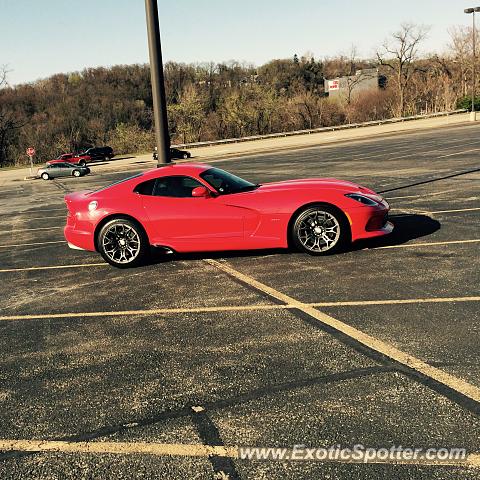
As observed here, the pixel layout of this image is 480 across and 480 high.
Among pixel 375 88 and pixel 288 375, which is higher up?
pixel 375 88

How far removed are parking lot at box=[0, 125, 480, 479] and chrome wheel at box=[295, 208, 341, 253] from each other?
29cm

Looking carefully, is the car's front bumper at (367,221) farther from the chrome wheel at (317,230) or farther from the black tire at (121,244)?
the black tire at (121,244)

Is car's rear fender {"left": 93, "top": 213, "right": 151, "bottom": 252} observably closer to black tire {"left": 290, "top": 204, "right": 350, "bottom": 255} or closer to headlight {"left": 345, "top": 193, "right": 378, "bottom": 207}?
black tire {"left": 290, "top": 204, "right": 350, "bottom": 255}

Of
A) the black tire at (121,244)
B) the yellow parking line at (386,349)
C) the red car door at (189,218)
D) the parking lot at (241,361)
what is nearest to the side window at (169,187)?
the red car door at (189,218)

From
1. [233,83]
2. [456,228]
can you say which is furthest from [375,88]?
[456,228]

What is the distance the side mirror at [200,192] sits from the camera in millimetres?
7391

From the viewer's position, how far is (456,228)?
8.38 metres

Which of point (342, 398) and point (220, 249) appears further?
point (220, 249)

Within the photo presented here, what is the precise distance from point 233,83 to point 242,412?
329ft

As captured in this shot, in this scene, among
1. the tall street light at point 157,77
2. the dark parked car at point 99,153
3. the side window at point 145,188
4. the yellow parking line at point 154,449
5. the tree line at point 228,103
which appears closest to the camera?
the yellow parking line at point 154,449

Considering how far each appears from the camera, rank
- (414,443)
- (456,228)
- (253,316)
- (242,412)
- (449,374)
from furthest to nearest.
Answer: (456,228) → (253,316) → (449,374) → (242,412) → (414,443)

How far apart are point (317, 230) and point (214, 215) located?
1507mm

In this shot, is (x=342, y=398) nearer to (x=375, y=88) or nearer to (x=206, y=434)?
(x=206, y=434)

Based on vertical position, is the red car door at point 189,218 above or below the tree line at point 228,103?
below
